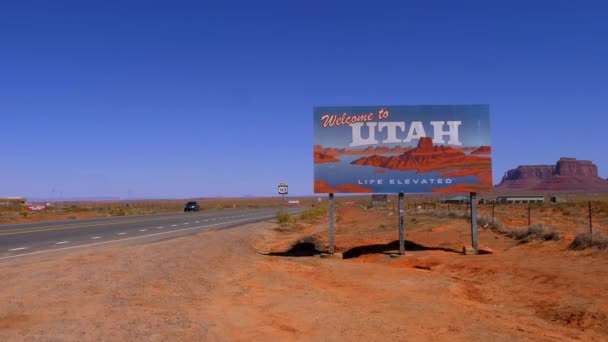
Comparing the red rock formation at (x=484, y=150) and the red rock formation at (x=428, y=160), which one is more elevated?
the red rock formation at (x=484, y=150)

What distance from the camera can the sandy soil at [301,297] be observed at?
711cm

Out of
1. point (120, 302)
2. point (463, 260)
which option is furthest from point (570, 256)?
point (120, 302)

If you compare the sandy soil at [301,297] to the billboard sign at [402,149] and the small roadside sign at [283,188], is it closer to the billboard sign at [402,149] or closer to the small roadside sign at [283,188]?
the billboard sign at [402,149]

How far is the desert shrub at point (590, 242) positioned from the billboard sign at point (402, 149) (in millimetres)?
3216

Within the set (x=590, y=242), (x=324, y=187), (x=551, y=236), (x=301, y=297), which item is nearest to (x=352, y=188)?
(x=324, y=187)

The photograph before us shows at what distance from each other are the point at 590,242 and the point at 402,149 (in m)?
6.20

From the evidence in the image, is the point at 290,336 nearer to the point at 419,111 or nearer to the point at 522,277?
the point at 522,277

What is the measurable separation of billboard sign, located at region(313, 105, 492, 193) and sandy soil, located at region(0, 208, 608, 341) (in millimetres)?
2715

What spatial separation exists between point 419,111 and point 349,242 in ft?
23.5

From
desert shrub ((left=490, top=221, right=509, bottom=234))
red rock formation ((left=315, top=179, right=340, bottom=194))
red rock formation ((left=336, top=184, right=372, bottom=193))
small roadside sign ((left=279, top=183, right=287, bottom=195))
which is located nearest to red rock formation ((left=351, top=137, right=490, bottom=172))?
red rock formation ((left=336, top=184, right=372, bottom=193))

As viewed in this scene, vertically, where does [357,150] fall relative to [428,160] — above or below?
above

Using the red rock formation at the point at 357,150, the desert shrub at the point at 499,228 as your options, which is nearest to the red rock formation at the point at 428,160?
the red rock formation at the point at 357,150

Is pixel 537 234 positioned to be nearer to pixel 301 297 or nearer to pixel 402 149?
pixel 402 149

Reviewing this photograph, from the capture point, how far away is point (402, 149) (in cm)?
1755
